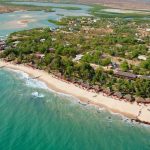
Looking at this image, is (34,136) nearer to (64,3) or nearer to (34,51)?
(34,51)

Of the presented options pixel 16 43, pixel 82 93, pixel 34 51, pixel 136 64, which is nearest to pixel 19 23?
pixel 16 43

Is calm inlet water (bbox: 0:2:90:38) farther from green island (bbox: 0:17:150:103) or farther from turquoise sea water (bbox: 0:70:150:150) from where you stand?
turquoise sea water (bbox: 0:70:150:150)

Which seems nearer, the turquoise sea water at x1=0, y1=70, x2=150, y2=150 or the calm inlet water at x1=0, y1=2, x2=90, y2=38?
the turquoise sea water at x1=0, y1=70, x2=150, y2=150

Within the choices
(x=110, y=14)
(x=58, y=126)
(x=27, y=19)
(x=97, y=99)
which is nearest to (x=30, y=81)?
(x=97, y=99)

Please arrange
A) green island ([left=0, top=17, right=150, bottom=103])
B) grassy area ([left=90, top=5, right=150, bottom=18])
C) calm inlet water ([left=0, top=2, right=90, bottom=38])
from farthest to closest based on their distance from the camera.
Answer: grassy area ([left=90, top=5, right=150, bottom=18]) < calm inlet water ([left=0, top=2, right=90, bottom=38]) < green island ([left=0, top=17, right=150, bottom=103])

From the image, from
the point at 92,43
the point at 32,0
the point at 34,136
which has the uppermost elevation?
the point at 34,136

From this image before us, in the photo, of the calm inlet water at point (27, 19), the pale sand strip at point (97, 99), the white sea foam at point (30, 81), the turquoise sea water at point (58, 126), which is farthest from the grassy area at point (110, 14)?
the turquoise sea water at point (58, 126)

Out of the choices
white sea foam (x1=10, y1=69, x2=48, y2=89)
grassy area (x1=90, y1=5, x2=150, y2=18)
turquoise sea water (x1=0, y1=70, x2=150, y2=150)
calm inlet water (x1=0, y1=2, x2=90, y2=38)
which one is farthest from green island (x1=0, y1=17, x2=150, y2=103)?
grassy area (x1=90, y1=5, x2=150, y2=18)
